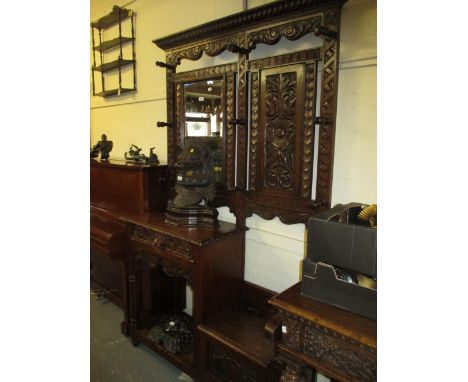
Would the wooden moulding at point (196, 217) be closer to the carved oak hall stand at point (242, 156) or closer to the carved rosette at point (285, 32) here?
the carved oak hall stand at point (242, 156)

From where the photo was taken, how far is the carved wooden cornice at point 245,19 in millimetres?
1633

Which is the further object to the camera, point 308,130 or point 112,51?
point 112,51

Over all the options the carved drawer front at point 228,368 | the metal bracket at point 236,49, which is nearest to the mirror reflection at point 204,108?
the metal bracket at point 236,49

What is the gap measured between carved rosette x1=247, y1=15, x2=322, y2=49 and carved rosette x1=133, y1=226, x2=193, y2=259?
1288mm

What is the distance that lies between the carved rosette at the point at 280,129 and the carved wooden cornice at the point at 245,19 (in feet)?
1.05

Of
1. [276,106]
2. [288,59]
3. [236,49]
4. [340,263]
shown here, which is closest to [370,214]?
[340,263]

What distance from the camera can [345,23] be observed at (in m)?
1.67

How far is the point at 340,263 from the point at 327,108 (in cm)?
82

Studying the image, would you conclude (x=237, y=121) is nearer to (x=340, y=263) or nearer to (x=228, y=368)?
(x=340, y=263)

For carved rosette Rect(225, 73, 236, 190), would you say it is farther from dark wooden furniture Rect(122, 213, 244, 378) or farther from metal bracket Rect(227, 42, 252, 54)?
dark wooden furniture Rect(122, 213, 244, 378)

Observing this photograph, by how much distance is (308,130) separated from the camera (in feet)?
5.73

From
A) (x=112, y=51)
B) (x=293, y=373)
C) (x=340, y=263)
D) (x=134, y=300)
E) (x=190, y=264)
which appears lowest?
(x=134, y=300)
